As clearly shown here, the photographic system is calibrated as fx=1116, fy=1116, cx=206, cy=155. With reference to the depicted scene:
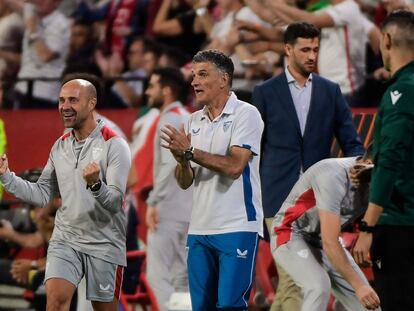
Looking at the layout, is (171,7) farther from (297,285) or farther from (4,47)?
(297,285)

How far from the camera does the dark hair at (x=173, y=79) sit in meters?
10.1

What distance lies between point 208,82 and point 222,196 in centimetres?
72

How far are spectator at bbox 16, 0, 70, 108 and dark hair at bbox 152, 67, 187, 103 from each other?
2607 millimetres

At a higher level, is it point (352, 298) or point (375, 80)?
point (375, 80)

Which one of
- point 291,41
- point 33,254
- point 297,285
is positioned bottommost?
point 33,254

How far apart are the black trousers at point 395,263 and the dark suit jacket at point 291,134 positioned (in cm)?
250

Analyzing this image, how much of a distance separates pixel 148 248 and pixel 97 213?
3033mm

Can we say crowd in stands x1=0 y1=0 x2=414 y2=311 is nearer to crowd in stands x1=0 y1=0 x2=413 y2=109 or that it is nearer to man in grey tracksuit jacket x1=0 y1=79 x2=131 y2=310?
crowd in stands x1=0 y1=0 x2=413 y2=109

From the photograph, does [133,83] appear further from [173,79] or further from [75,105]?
[75,105]

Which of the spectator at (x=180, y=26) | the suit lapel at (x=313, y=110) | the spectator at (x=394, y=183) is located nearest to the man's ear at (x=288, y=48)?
the suit lapel at (x=313, y=110)

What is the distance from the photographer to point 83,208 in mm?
7012

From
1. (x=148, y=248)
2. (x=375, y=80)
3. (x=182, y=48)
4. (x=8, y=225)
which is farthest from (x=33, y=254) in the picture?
(x=375, y=80)

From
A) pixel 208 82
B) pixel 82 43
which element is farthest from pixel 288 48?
pixel 82 43

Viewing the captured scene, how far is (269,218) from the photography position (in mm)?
7973
